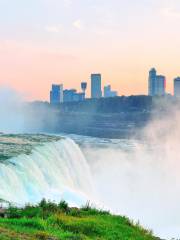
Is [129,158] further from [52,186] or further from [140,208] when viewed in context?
[52,186]

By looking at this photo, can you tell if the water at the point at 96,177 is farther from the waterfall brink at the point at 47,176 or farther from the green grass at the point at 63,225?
the green grass at the point at 63,225

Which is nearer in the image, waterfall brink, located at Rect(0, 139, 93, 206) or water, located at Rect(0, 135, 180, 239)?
waterfall brink, located at Rect(0, 139, 93, 206)

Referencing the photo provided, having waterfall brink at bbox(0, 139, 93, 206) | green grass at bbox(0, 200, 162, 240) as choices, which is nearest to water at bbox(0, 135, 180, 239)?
waterfall brink at bbox(0, 139, 93, 206)

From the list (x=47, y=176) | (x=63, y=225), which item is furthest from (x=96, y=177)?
(x=63, y=225)

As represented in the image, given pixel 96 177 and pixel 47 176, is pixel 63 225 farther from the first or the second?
pixel 96 177

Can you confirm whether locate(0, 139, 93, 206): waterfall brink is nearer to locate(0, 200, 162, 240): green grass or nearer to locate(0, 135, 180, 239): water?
locate(0, 135, 180, 239): water

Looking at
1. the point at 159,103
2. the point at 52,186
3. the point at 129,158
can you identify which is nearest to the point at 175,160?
the point at 129,158

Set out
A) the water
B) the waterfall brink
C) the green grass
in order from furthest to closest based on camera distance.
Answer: the water
the waterfall brink
the green grass
